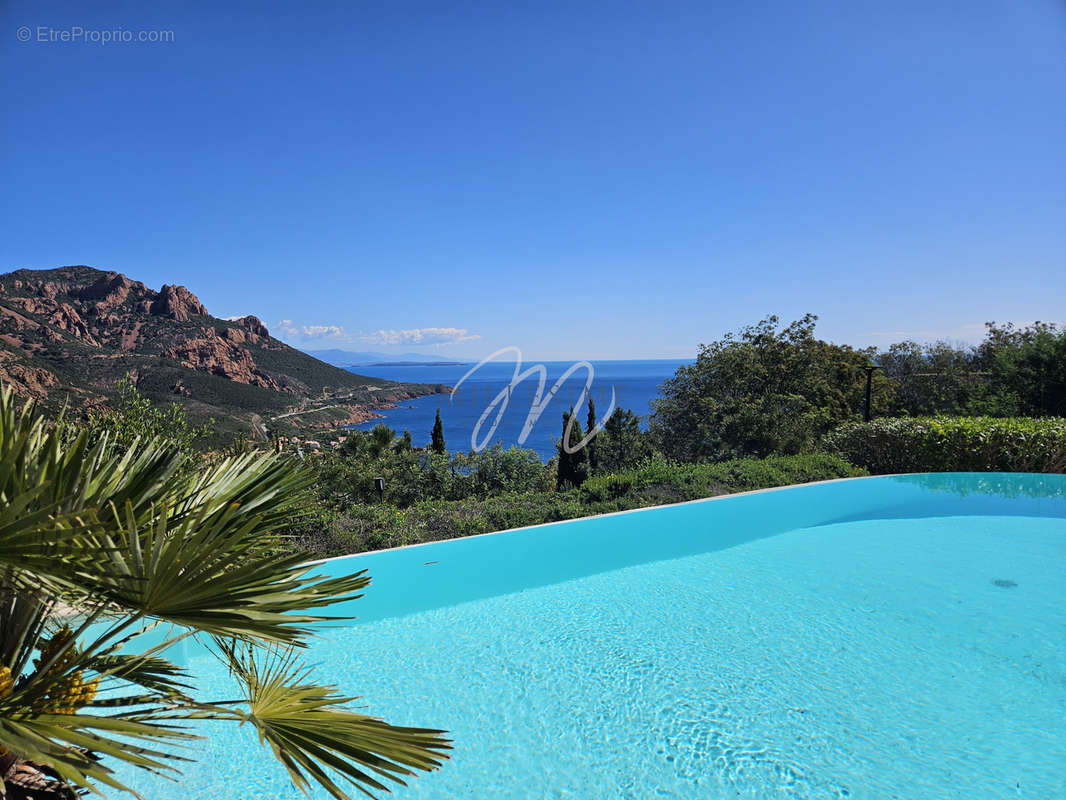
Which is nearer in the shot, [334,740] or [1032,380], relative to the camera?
[334,740]

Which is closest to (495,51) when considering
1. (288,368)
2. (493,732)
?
(493,732)

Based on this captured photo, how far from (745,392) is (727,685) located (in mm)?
10814

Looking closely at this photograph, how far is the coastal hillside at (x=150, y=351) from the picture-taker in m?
17.3

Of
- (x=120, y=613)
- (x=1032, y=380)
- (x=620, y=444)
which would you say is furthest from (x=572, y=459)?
(x=120, y=613)

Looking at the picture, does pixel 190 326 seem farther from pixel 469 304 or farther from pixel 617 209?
pixel 617 209

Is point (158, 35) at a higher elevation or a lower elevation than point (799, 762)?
higher

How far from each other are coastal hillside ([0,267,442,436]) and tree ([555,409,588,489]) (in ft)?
25.1

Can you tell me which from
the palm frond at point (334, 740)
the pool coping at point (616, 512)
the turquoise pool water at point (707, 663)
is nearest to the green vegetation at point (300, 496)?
the palm frond at point (334, 740)

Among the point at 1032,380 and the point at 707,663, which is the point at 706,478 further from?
the point at 1032,380

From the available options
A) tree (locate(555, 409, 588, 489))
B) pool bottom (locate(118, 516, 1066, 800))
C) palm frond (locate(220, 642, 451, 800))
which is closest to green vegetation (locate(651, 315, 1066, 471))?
tree (locate(555, 409, 588, 489))

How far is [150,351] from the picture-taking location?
23797 millimetres

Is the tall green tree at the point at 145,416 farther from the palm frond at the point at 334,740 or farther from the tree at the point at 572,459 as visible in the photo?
the tree at the point at 572,459

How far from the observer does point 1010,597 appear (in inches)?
215

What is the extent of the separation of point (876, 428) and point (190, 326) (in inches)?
1106
